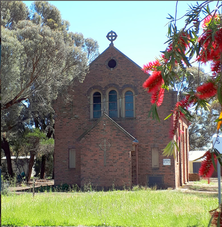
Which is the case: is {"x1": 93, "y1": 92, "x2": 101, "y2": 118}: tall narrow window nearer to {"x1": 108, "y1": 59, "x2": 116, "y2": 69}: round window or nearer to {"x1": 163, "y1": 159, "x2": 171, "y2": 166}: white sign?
{"x1": 108, "y1": 59, "x2": 116, "y2": 69}: round window

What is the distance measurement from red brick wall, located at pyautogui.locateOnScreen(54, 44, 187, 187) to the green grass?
316 inches

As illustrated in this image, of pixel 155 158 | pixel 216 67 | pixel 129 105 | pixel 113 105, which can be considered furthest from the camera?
pixel 113 105

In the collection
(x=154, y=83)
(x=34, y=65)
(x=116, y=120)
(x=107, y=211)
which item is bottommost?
(x=107, y=211)

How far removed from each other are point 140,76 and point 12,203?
13020 millimetres

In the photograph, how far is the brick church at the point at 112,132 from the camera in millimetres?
20219

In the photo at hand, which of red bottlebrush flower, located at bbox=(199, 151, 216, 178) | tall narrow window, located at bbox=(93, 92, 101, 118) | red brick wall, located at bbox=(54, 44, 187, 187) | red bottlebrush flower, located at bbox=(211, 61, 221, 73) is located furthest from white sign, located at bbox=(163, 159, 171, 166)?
red bottlebrush flower, located at bbox=(199, 151, 216, 178)

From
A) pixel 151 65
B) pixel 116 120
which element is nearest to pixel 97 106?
pixel 116 120

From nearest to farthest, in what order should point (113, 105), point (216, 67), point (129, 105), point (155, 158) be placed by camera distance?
point (216, 67) → point (155, 158) → point (129, 105) → point (113, 105)

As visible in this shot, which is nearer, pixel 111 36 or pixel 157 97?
pixel 157 97

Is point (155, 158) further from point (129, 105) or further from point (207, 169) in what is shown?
point (207, 169)

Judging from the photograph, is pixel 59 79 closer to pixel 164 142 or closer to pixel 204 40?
pixel 164 142

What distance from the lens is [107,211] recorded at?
10.5 m

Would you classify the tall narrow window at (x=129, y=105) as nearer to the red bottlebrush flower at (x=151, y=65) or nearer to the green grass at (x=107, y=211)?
the green grass at (x=107, y=211)

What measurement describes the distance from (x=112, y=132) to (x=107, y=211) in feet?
33.0
